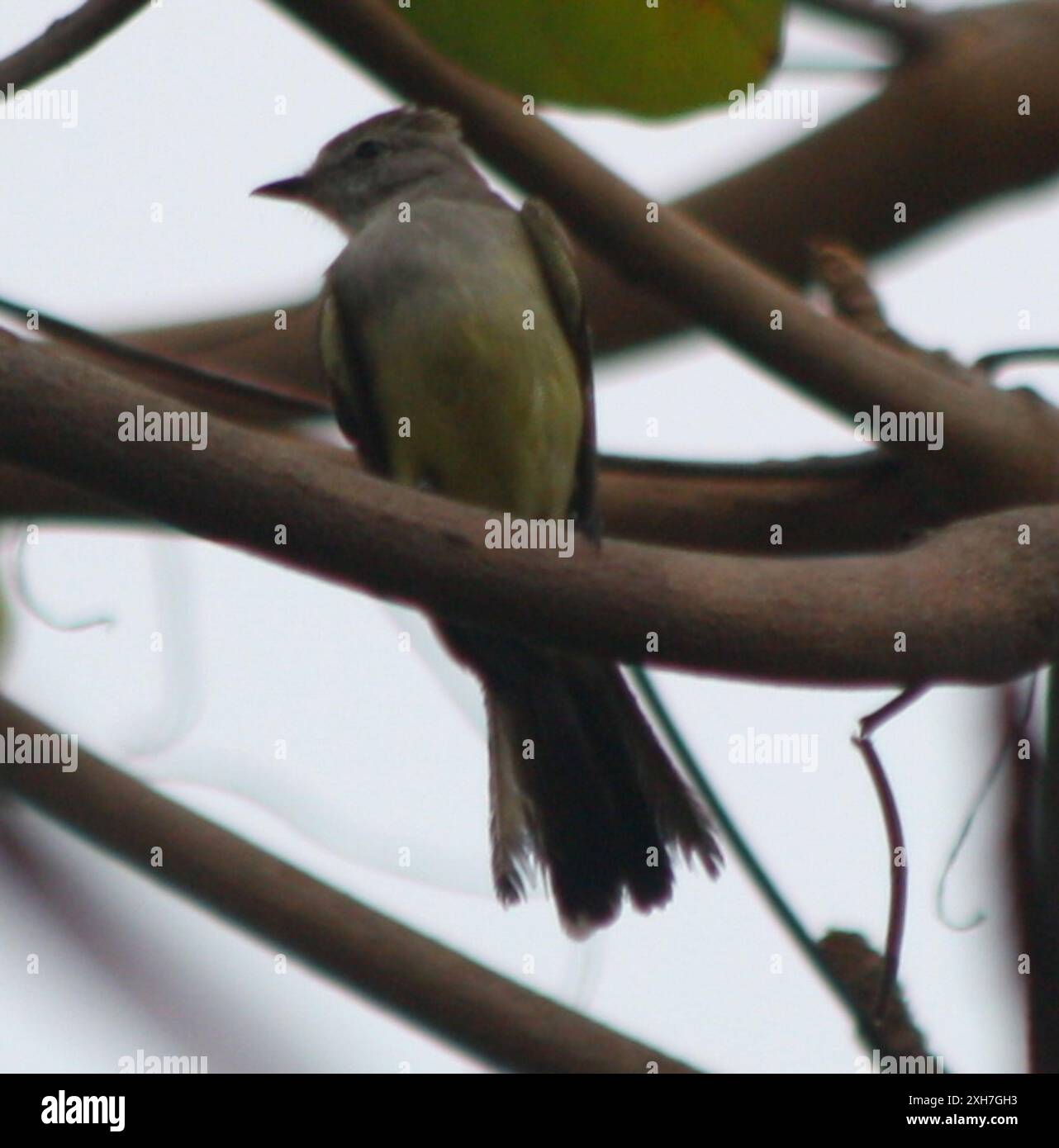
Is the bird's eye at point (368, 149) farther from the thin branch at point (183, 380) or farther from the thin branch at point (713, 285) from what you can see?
the thin branch at point (713, 285)

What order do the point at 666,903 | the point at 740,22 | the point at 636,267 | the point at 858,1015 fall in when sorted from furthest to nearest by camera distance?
the point at 666,903
the point at 636,267
the point at 740,22
the point at 858,1015

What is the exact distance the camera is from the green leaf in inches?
109

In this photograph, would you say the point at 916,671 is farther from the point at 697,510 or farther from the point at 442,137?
the point at 442,137

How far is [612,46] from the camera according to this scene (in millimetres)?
2812

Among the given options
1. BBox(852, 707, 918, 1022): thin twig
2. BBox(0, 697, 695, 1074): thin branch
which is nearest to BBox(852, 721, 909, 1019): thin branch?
BBox(852, 707, 918, 1022): thin twig

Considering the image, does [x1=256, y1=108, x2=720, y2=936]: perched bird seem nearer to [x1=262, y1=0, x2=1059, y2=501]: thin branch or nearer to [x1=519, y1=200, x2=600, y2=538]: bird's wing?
[x1=519, y1=200, x2=600, y2=538]: bird's wing

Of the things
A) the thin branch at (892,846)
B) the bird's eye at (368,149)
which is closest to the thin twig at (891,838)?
the thin branch at (892,846)

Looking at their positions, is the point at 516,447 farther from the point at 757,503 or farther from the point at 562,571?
the point at 562,571

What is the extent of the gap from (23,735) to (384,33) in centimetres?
130

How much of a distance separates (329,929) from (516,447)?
1.68 meters

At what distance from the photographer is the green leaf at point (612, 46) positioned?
2.78m

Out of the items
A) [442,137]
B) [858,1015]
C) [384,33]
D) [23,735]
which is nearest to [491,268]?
[442,137]

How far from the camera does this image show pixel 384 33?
110 inches
